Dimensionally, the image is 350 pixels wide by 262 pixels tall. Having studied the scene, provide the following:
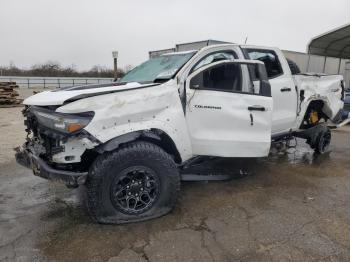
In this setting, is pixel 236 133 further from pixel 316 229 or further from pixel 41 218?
pixel 41 218

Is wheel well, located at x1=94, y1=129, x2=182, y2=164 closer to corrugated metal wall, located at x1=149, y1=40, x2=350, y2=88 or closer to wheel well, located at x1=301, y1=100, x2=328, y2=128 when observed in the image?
wheel well, located at x1=301, y1=100, x2=328, y2=128

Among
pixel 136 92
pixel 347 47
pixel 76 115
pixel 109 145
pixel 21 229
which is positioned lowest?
pixel 21 229

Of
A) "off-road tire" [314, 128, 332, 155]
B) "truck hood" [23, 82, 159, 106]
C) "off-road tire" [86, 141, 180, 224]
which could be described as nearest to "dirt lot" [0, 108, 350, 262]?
"off-road tire" [86, 141, 180, 224]

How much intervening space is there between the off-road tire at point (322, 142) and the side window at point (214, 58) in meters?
2.82

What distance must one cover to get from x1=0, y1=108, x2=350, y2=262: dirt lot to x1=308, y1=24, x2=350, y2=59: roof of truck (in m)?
10.2

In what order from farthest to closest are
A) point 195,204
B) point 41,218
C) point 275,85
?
point 275,85 → point 195,204 → point 41,218

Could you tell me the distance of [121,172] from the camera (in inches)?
133

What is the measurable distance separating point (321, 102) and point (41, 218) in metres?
5.19

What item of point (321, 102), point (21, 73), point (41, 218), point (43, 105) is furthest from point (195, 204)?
point (21, 73)

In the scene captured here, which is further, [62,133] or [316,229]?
[316,229]

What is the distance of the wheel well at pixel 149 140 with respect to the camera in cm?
328

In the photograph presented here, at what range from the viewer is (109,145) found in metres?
3.27

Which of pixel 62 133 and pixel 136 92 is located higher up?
pixel 136 92

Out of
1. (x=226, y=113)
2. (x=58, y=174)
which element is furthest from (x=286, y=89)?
(x=58, y=174)
